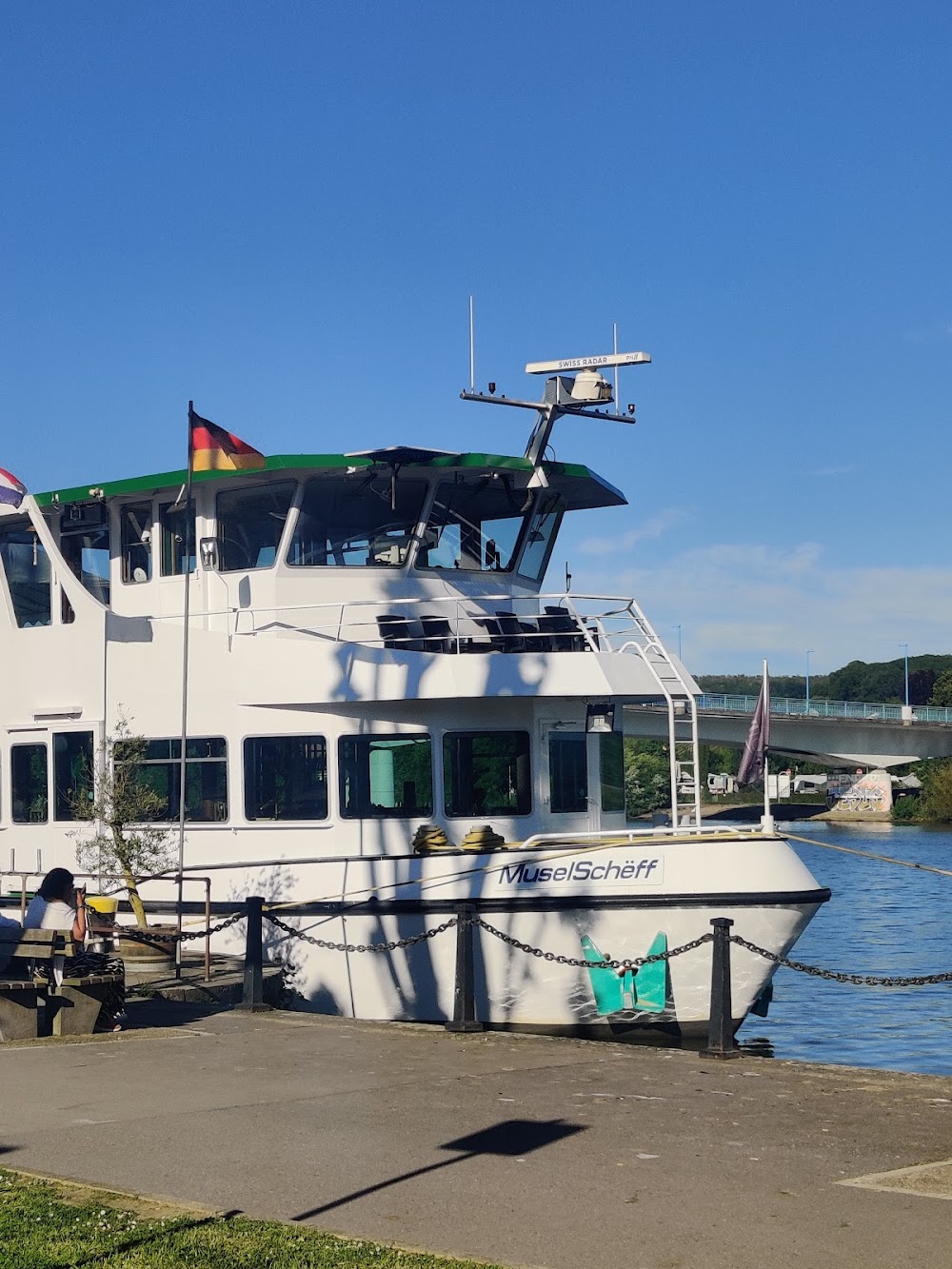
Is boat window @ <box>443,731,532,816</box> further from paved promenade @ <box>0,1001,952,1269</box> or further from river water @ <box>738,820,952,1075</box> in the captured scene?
river water @ <box>738,820,952,1075</box>

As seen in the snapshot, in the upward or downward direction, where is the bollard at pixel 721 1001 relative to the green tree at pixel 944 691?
downward

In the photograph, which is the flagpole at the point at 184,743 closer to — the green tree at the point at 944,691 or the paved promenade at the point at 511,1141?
the paved promenade at the point at 511,1141

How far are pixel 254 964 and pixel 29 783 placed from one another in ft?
17.5

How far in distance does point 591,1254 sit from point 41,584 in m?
13.2

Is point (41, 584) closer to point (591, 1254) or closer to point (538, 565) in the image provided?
point (538, 565)

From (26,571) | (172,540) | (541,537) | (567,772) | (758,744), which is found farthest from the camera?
(26,571)

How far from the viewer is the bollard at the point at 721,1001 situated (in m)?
10.8

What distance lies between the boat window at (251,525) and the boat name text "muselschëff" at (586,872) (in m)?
4.71


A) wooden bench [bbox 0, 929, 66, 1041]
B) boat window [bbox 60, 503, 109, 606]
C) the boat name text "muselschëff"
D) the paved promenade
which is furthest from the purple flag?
Result: boat window [bbox 60, 503, 109, 606]

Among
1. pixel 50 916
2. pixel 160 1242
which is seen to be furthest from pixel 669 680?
pixel 160 1242

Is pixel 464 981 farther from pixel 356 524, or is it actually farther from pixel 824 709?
pixel 824 709

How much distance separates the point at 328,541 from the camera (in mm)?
16312

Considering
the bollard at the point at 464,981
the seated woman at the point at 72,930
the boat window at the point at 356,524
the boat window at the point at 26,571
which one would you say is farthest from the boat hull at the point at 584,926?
the boat window at the point at 26,571

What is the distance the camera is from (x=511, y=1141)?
25.9ft
